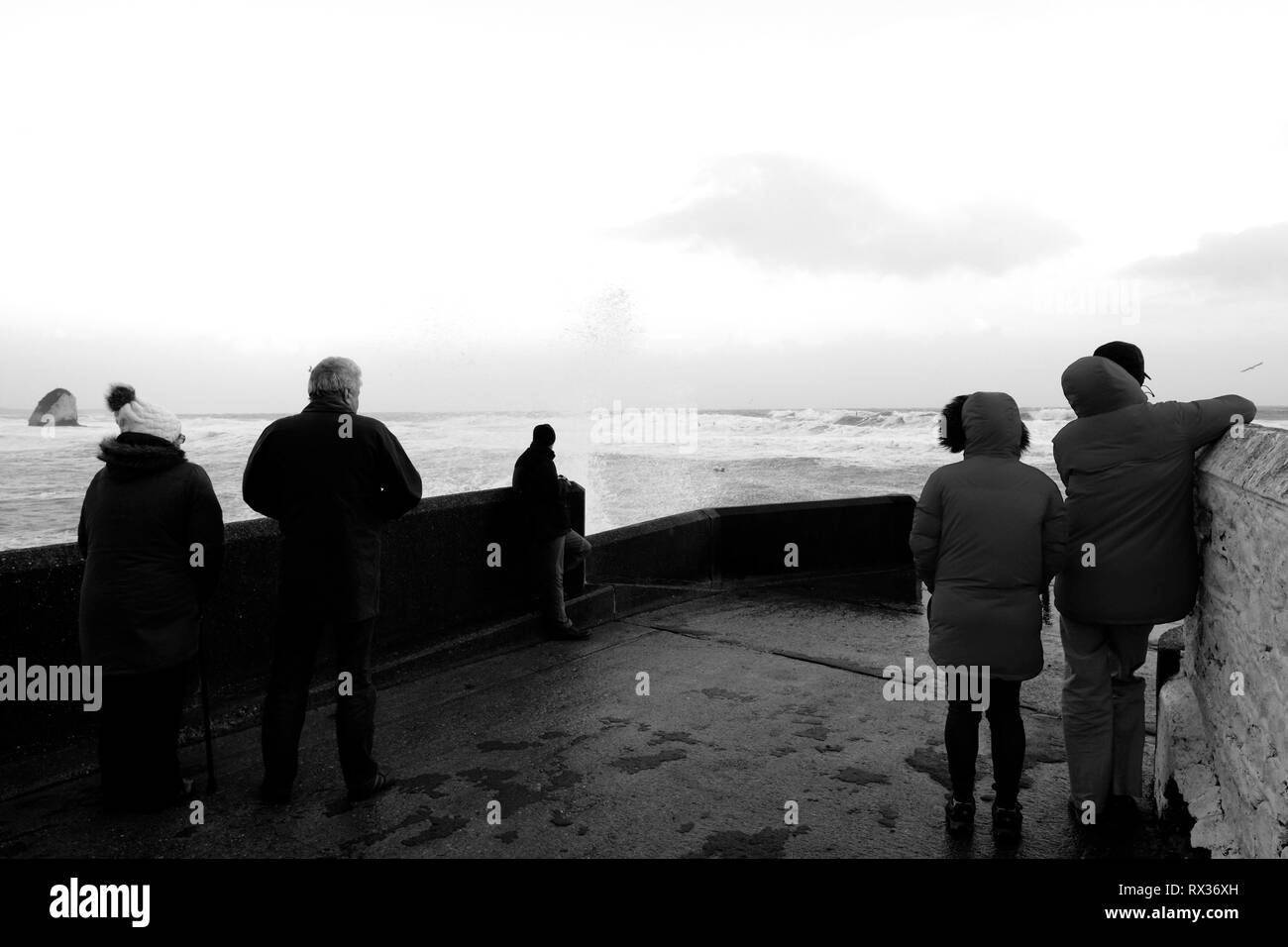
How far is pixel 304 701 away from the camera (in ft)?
11.1

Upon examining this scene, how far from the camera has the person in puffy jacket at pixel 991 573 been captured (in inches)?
113

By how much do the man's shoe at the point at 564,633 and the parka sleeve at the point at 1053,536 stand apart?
3663 millimetres

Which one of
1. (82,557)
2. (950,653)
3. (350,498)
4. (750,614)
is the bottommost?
(750,614)

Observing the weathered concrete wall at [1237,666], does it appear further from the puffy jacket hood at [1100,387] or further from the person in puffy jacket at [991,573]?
the person in puffy jacket at [991,573]

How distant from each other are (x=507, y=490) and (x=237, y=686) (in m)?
2.22

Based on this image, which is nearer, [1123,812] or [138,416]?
[1123,812]

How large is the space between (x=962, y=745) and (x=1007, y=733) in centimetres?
16

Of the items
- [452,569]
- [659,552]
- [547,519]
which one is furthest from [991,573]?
[659,552]

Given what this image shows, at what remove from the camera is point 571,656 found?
551cm

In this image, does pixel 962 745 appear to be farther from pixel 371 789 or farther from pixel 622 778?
pixel 371 789

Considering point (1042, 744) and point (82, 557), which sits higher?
point (82, 557)

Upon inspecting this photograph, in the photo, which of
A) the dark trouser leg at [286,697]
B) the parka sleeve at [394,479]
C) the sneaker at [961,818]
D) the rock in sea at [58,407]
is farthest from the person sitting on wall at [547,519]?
the rock in sea at [58,407]
